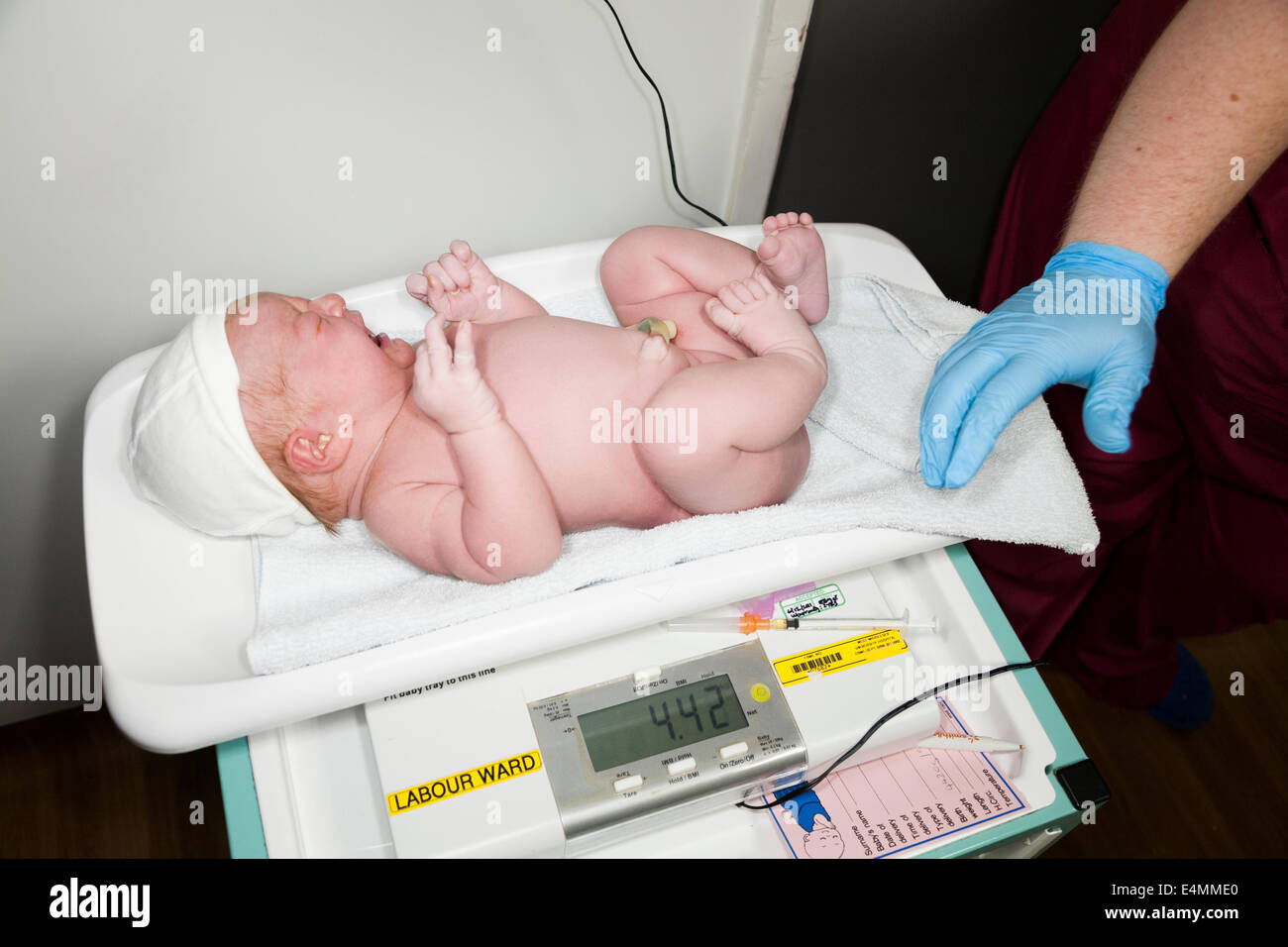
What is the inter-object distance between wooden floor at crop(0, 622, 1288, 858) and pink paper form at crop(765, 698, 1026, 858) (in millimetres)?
861

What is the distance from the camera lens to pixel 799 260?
42.0 inches

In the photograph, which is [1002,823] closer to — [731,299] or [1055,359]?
[1055,359]

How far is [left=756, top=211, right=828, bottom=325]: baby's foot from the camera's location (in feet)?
3.45

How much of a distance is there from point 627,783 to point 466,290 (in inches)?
23.8

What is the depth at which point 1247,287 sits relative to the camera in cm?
107

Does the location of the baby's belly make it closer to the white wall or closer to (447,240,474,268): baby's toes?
(447,240,474,268): baby's toes

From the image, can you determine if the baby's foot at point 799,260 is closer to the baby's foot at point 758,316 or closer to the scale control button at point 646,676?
the baby's foot at point 758,316

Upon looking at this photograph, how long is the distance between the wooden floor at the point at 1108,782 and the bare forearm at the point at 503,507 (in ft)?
3.23

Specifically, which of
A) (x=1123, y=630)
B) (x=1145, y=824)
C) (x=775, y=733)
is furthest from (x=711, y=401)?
(x=1145, y=824)

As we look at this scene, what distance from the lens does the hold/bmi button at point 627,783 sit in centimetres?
86

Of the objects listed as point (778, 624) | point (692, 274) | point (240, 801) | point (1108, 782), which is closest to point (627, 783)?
point (778, 624)

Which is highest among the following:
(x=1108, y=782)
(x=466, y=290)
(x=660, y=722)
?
(x=466, y=290)
